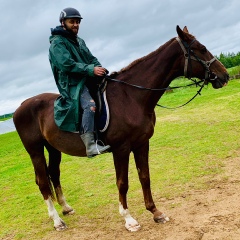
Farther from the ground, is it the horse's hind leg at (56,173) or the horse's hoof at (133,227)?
the horse's hind leg at (56,173)

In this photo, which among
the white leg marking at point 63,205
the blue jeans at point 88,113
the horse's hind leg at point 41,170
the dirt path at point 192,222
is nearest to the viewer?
the dirt path at point 192,222

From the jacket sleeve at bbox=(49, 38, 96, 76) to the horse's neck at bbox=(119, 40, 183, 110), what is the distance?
24.5 inches

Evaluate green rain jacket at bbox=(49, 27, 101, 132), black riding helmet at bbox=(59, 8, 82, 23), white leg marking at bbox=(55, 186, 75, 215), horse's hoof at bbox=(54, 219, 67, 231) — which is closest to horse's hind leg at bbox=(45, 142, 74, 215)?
white leg marking at bbox=(55, 186, 75, 215)

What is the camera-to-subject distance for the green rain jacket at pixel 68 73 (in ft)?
16.0

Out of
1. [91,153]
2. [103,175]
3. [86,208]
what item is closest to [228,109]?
[103,175]

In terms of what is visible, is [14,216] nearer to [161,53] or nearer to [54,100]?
[54,100]

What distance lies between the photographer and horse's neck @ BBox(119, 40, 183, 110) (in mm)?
4832

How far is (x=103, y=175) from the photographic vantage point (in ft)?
28.1

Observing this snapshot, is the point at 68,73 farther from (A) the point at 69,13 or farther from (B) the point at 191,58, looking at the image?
(B) the point at 191,58

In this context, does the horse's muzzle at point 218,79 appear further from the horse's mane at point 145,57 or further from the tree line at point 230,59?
the tree line at point 230,59

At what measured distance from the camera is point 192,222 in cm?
482

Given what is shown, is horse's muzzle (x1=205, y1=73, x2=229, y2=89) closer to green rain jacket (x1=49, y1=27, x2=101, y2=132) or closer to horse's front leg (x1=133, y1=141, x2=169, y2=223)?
horse's front leg (x1=133, y1=141, x2=169, y2=223)

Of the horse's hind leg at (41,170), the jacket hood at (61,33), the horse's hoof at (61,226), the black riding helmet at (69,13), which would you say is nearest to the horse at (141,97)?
the horse's hind leg at (41,170)

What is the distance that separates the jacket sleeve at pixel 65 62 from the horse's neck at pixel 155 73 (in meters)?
0.62
